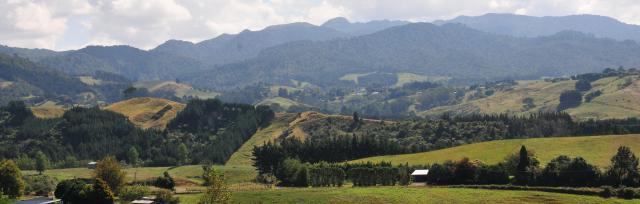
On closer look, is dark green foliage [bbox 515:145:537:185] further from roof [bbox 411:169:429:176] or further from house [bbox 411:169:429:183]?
roof [bbox 411:169:429:176]

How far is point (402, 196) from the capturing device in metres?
126

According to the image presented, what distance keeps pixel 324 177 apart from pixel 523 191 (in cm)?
4682

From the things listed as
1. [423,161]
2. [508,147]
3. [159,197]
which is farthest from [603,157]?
[159,197]

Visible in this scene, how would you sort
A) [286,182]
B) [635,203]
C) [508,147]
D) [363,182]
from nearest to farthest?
[635,203]
[363,182]
[286,182]
[508,147]

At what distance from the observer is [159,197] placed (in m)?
129

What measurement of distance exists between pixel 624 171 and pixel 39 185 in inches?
4801

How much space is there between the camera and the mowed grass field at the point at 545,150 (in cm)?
16325

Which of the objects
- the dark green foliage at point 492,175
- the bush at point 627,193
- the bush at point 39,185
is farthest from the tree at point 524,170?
the bush at point 39,185

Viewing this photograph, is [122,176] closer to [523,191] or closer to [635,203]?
[523,191]

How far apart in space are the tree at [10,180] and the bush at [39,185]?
569 inches

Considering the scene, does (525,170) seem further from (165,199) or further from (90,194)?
(90,194)

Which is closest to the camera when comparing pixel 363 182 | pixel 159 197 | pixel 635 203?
pixel 635 203

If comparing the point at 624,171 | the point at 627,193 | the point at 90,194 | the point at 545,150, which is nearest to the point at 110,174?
the point at 90,194

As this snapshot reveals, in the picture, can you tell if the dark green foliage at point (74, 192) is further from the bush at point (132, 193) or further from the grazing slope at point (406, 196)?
the grazing slope at point (406, 196)
